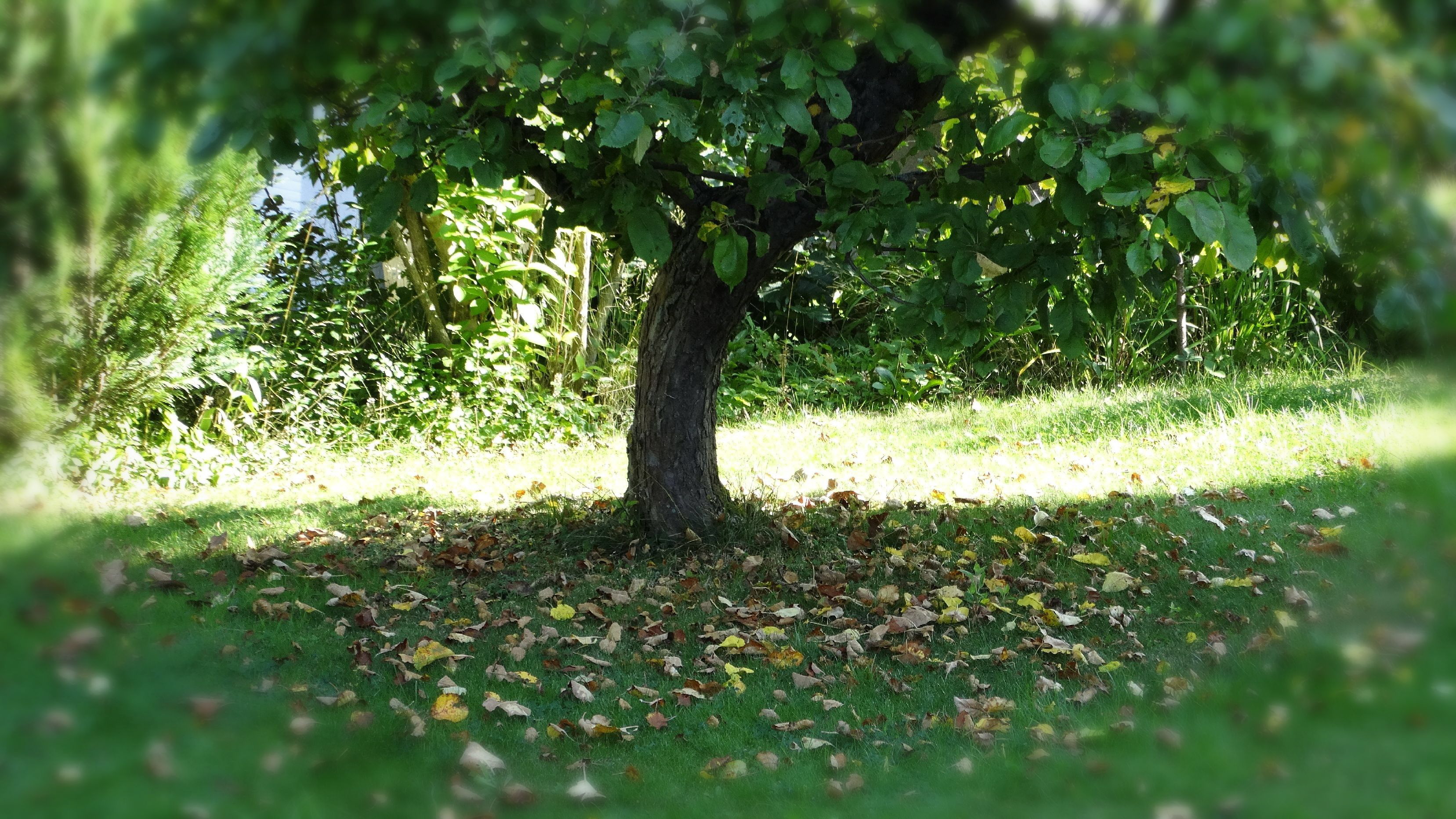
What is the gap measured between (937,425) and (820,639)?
4.41 meters

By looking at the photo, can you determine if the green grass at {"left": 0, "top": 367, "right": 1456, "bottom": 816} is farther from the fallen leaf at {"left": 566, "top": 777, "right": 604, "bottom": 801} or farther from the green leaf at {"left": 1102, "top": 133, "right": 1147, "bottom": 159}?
the green leaf at {"left": 1102, "top": 133, "right": 1147, "bottom": 159}

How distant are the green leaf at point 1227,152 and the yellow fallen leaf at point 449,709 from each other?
223 centimetres

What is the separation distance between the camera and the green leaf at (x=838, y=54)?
2090 mm

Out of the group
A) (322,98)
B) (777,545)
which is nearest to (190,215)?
(322,98)

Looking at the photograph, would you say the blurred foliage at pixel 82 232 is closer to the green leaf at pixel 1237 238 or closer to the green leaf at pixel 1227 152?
the green leaf at pixel 1227 152

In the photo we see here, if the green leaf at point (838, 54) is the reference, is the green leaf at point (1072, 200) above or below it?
below

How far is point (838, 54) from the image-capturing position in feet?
6.91

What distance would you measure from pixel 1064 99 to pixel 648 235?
53.1 inches

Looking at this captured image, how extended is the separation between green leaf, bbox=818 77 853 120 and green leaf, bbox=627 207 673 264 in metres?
0.71

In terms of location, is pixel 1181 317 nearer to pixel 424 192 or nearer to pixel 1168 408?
pixel 1168 408

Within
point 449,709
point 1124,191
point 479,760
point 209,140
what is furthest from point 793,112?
point 449,709

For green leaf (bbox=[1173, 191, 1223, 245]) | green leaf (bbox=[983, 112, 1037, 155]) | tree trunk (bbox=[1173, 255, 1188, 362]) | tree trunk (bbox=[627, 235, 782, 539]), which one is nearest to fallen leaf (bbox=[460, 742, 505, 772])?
green leaf (bbox=[983, 112, 1037, 155])

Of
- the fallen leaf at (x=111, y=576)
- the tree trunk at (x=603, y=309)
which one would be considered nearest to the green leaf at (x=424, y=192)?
the fallen leaf at (x=111, y=576)

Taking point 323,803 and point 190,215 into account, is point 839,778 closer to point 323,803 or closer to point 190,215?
point 323,803
